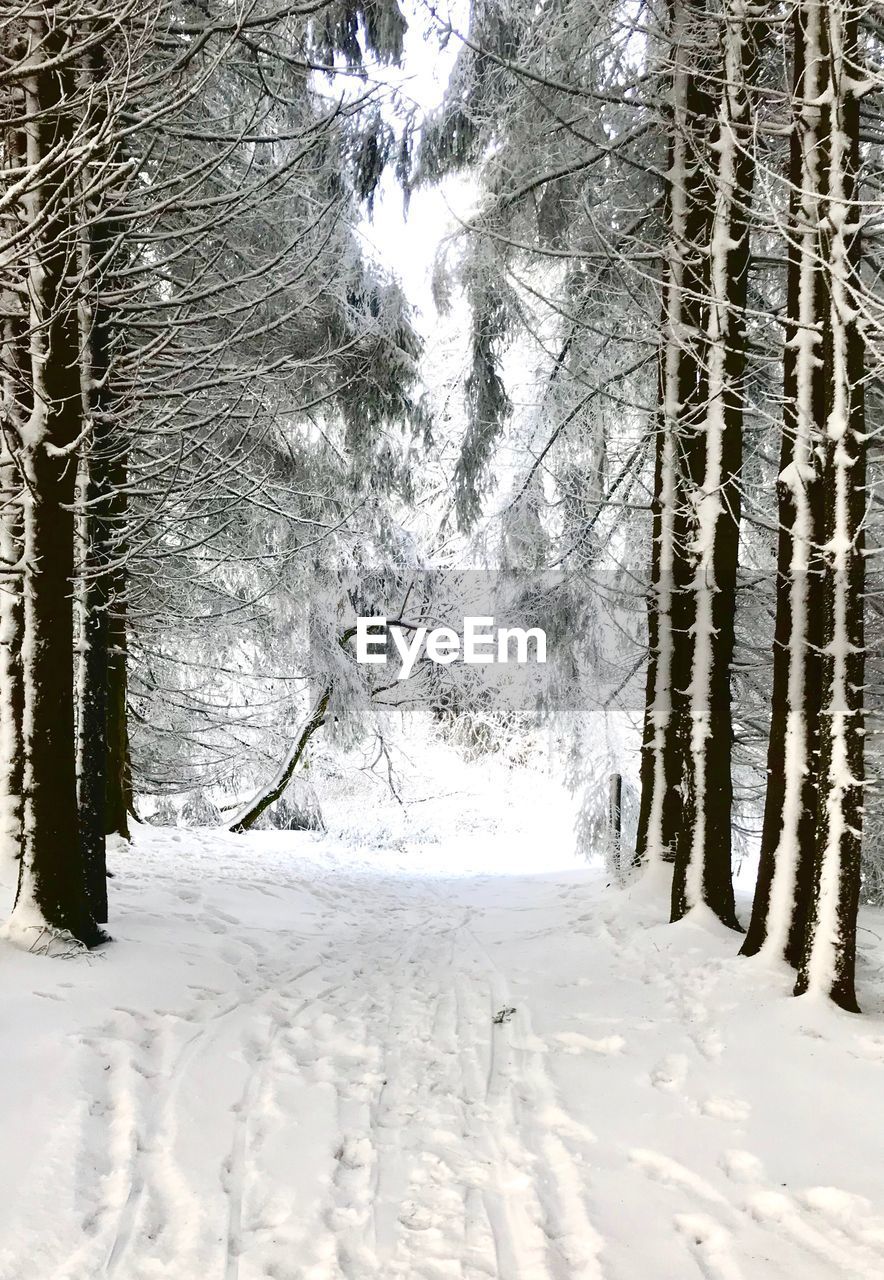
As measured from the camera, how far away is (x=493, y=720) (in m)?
19.6

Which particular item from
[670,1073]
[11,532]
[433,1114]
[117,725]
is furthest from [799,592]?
[117,725]

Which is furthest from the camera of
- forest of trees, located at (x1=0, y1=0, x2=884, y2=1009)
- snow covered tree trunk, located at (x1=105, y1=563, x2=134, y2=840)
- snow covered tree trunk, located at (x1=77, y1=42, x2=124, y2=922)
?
snow covered tree trunk, located at (x1=105, y1=563, x2=134, y2=840)

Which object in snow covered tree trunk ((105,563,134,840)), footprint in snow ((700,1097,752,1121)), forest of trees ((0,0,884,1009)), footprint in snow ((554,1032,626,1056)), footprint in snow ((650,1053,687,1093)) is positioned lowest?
footprint in snow ((554,1032,626,1056))

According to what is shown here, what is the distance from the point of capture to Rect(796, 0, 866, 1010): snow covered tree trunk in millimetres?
4047

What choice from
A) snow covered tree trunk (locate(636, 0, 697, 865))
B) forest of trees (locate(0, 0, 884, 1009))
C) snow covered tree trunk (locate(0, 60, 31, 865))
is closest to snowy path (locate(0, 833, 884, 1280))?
forest of trees (locate(0, 0, 884, 1009))

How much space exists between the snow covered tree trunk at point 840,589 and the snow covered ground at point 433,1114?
0.42 metres

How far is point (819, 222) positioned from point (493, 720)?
628 inches

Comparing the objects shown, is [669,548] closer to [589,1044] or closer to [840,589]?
[840,589]
